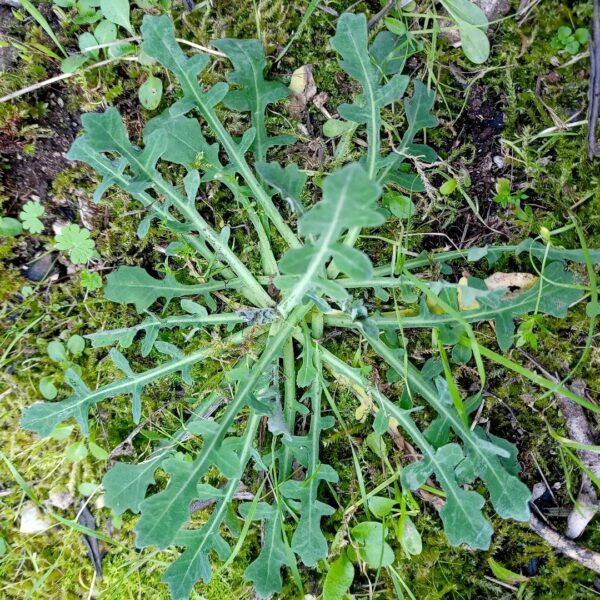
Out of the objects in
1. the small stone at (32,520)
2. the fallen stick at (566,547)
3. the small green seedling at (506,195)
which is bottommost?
the fallen stick at (566,547)

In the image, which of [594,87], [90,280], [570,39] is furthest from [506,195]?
[90,280]

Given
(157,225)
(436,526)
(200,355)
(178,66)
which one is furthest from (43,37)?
(436,526)

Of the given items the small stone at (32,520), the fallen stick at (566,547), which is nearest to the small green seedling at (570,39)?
the fallen stick at (566,547)

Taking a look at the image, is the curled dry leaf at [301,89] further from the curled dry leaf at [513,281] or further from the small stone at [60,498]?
the small stone at [60,498]

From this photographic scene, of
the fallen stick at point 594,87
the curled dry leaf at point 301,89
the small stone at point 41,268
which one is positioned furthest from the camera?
the small stone at point 41,268

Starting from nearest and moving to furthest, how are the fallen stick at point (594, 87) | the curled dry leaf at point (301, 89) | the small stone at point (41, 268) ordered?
the fallen stick at point (594, 87) → the curled dry leaf at point (301, 89) → the small stone at point (41, 268)

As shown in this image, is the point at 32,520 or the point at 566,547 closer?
the point at 566,547

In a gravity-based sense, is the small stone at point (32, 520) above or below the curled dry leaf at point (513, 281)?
below

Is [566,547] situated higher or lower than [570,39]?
lower

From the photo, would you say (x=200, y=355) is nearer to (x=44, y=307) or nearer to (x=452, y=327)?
(x=44, y=307)

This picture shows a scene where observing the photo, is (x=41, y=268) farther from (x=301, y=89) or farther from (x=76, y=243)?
(x=301, y=89)
